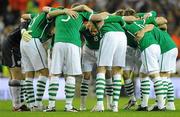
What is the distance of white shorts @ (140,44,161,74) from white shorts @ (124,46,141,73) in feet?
3.21

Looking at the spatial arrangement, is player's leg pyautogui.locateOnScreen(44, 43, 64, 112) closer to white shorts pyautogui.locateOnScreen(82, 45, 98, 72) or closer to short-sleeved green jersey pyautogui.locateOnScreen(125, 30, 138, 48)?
white shorts pyautogui.locateOnScreen(82, 45, 98, 72)

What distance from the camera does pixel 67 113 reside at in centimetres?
1650

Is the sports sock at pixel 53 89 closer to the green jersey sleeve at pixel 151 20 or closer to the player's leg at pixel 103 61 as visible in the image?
the player's leg at pixel 103 61

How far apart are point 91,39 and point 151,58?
169cm

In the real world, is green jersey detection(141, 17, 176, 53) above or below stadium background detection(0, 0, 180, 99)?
below

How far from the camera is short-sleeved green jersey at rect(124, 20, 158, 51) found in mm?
17859

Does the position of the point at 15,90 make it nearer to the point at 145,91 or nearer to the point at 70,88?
the point at 70,88

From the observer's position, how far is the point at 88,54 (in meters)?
18.8

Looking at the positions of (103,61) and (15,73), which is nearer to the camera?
(103,61)

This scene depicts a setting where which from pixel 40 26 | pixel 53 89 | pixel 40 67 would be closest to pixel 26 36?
pixel 40 26

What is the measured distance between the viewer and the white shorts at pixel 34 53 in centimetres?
1772

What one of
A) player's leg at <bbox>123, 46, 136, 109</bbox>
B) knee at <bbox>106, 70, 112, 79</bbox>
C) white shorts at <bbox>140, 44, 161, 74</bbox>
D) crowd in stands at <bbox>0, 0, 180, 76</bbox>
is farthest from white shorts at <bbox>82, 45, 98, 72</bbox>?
crowd in stands at <bbox>0, 0, 180, 76</bbox>

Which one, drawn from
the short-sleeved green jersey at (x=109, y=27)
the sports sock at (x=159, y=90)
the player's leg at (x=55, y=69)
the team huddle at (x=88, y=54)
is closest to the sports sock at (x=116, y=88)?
the team huddle at (x=88, y=54)

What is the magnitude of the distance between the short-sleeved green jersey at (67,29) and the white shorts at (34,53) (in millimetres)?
879
